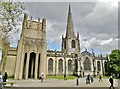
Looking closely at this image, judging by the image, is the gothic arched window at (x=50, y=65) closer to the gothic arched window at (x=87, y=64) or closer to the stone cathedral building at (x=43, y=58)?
the stone cathedral building at (x=43, y=58)

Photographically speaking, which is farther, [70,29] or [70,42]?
[70,29]

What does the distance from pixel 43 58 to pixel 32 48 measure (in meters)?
4.47

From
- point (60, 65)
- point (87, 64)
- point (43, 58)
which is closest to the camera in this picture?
point (43, 58)

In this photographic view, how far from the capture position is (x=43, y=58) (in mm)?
43500

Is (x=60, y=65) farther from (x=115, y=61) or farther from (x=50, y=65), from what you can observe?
(x=115, y=61)

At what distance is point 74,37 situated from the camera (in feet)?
254

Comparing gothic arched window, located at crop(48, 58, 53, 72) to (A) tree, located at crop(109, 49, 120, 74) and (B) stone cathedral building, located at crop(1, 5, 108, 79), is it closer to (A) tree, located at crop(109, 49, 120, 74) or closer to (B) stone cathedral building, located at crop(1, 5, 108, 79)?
(B) stone cathedral building, located at crop(1, 5, 108, 79)

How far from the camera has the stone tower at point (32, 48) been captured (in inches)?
1599


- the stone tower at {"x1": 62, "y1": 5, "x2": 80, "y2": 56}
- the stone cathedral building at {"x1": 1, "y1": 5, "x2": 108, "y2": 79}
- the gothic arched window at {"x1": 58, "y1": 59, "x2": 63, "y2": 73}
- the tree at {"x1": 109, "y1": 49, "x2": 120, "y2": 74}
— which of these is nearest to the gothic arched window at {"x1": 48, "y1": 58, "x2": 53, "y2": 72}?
the stone cathedral building at {"x1": 1, "y1": 5, "x2": 108, "y2": 79}

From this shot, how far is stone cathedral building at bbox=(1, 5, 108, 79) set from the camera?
41.7 metres

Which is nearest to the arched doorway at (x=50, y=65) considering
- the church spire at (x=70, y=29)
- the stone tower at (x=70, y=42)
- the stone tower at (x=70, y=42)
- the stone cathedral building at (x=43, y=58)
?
the stone cathedral building at (x=43, y=58)

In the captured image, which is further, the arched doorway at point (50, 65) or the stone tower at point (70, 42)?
the stone tower at point (70, 42)

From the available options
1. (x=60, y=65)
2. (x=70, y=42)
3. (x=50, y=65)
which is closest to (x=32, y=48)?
(x=50, y=65)

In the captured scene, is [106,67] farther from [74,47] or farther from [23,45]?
[23,45]
